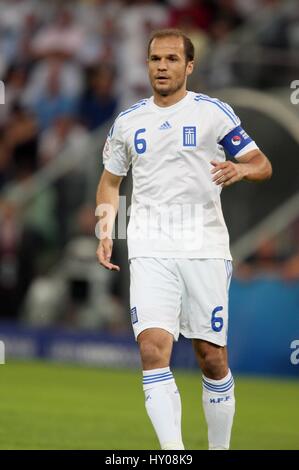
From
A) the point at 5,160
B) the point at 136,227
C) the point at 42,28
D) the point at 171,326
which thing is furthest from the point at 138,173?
the point at 42,28

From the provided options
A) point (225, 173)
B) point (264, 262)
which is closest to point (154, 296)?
point (225, 173)

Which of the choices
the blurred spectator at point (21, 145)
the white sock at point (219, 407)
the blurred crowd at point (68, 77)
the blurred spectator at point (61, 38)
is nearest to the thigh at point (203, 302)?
the white sock at point (219, 407)

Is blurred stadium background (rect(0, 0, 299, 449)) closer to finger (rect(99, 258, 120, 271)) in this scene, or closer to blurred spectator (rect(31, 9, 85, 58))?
blurred spectator (rect(31, 9, 85, 58))

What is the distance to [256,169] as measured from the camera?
8320mm

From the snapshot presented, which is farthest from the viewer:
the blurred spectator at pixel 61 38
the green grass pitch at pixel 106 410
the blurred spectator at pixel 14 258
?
the blurred spectator at pixel 61 38

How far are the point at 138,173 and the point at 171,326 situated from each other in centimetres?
94

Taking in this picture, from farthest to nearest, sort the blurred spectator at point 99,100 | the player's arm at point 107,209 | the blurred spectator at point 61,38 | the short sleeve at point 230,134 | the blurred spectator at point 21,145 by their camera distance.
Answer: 1. the blurred spectator at point 61,38
2. the blurred spectator at point 21,145
3. the blurred spectator at point 99,100
4. the player's arm at point 107,209
5. the short sleeve at point 230,134

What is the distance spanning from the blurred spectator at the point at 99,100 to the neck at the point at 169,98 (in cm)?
992

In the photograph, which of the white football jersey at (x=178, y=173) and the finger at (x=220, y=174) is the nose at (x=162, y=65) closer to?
the white football jersey at (x=178, y=173)

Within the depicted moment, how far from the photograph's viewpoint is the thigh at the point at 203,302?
27.6ft

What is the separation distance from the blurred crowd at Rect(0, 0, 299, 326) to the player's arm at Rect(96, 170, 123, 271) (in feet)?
26.0

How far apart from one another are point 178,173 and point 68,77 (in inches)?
443

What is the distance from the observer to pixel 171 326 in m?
8.23
